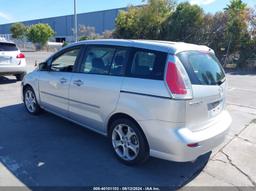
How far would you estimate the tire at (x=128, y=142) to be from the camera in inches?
134

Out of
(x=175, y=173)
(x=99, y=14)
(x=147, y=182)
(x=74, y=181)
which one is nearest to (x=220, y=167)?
(x=175, y=173)

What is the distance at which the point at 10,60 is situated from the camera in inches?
355

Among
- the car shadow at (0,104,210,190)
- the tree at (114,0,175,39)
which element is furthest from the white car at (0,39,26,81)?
the tree at (114,0,175,39)

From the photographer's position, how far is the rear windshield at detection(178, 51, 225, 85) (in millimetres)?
3172

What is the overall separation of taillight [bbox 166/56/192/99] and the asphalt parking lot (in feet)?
3.83

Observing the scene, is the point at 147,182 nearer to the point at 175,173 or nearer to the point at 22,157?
the point at 175,173

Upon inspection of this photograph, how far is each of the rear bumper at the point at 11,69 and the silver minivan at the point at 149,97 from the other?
18.0 ft

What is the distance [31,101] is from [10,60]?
414 cm

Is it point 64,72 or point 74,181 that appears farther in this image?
point 64,72

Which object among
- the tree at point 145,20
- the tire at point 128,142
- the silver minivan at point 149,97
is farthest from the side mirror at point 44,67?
the tree at point 145,20

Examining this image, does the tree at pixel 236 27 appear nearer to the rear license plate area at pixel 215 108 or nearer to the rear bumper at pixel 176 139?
the rear license plate area at pixel 215 108

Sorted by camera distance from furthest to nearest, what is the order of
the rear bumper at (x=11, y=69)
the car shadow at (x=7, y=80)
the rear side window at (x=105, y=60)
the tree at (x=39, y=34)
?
the tree at (x=39, y=34), the car shadow at (x=7, y=80), the rear bumper at (x=11, y=69), the rear side window at (x=105, y=60)

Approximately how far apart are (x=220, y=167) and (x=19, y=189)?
8.93 feet

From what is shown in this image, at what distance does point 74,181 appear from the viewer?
3.20 metres
